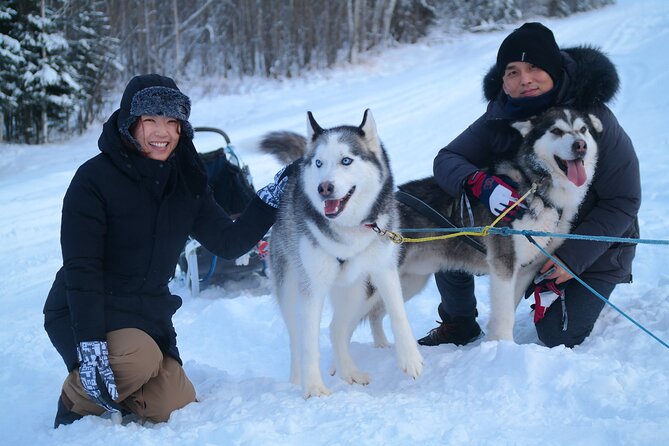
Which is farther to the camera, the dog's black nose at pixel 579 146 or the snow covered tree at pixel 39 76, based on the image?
the snow covered tree at pixel 39 76

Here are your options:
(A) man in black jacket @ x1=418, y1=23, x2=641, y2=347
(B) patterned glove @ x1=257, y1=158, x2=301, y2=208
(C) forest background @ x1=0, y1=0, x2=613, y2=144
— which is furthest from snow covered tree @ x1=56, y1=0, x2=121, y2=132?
(A) man in black jacket @ x1=418, y1=23, x2=641, y2=347

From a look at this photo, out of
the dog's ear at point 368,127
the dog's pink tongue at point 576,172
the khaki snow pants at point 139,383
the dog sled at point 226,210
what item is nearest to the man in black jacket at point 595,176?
the dog's pink tongue at point 576,172

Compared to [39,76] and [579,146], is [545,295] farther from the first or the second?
[39,76]

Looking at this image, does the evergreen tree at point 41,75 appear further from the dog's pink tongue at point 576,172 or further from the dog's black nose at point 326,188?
the dog's pink tongue at point 576,172

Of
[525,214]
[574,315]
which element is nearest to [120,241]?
[525,214]

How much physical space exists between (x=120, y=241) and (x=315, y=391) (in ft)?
3.01

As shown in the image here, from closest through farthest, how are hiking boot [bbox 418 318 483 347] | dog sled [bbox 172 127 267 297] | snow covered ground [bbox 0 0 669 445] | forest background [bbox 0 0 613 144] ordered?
snow covered ground [bbox 0 0 669 445] < hiking boot [bbox 418 318 483 347] < dog sled [bbox 172 127 267 297] < forest background [bbox 0 0 613 144]

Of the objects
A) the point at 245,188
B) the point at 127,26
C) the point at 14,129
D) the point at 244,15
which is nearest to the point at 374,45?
the point at 244,15

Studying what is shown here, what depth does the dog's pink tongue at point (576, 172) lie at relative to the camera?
92.3 inches

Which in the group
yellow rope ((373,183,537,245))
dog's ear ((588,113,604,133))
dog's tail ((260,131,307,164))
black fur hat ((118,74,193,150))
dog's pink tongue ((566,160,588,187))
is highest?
black fur hat ((118,74,193,150))

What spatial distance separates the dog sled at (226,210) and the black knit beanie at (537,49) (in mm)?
2029

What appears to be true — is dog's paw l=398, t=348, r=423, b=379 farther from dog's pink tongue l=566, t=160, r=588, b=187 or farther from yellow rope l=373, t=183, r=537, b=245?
dog's pink tongue l=566, t=160, r=588, b=187

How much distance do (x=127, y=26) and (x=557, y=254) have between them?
50.9ft

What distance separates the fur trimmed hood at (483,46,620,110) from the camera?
2445mm
